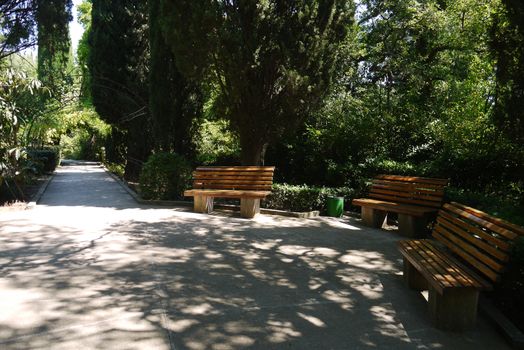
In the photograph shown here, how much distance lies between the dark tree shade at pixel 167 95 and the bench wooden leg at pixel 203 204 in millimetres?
3714

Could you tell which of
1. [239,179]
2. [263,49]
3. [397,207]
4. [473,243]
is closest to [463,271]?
[473,243]

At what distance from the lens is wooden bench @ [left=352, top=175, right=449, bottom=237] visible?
7.45 metres

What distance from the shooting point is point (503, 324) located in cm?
363

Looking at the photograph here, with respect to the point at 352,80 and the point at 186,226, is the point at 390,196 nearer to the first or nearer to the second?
the point at 186,226

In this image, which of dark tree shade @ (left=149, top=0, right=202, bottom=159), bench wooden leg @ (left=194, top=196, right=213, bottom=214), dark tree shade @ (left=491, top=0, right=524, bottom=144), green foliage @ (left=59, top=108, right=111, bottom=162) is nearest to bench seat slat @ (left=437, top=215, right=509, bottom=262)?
dark tree shade @ (left=491, top=0, right=524, bottom=144)

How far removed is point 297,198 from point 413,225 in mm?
3011

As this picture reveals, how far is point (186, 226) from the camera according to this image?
24.8 feet

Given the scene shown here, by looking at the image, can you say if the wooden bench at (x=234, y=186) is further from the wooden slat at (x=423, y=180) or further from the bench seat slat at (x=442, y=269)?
the bench seat slat at (x=442, y=269)

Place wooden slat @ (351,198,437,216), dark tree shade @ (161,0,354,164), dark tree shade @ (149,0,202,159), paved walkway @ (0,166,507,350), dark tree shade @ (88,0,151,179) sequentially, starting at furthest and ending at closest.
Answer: dark tree shade @ (88,0,151,179), dark tree shade @ (149,0,202,159), dark tree shade @ (161,0,354,164), wooden slat @ (351,198,437,216), paved walkway @ (0,166,507,350)

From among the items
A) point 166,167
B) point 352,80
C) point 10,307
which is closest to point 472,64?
point 352,80

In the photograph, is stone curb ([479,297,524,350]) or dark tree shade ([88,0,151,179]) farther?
dark tree shade ([88,0,151,179])

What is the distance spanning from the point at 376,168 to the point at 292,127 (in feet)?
7.98

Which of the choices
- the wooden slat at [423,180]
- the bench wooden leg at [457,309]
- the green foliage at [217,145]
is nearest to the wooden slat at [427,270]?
the bench wooden leg at [457,309]

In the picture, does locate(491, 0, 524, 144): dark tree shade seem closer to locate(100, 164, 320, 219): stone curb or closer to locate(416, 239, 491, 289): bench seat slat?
locate(416, 239, 491, 289): bench seat slat
